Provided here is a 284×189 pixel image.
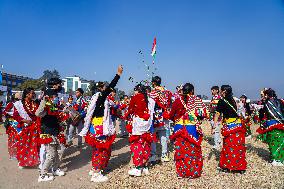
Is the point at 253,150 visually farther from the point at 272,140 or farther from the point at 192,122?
the point at 192,122

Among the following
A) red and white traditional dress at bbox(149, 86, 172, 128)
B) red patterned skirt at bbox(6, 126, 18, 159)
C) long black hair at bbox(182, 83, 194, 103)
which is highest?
long black hair at bbox(182, 83, 194, 103)

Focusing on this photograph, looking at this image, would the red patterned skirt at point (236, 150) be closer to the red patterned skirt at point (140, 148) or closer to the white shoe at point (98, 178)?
the red patterned skirt at point (140, 148)

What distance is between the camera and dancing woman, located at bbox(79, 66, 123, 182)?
5.98 m

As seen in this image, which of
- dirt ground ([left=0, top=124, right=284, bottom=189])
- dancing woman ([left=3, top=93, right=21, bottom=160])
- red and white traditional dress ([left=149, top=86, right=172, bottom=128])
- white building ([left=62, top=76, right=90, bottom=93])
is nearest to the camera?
dirt ground ([left=0, top=124, right=284, bottom=189])


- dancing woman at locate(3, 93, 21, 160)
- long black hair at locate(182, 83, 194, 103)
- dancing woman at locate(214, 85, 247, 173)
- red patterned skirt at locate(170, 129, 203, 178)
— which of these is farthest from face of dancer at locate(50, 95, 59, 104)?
dancing woman at locate(214, 85, 247, 173)

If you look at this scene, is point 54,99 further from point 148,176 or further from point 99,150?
point 148,176

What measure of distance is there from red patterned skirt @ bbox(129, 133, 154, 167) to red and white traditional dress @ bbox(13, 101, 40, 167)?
2.36 metres

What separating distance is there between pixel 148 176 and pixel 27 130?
10.9 ft

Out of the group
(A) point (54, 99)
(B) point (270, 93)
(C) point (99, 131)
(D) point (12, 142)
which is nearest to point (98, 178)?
(C) point (99, 131)

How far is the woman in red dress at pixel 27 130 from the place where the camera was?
6.98m

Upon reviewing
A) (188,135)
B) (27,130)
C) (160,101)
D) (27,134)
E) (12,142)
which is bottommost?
(12,142)

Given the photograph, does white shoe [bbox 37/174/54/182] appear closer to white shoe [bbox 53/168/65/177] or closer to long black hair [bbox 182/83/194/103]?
white shoe [bbox 53/168/65/177]

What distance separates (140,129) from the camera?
6.32m

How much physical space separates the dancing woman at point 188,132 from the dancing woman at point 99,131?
4.56 feet
